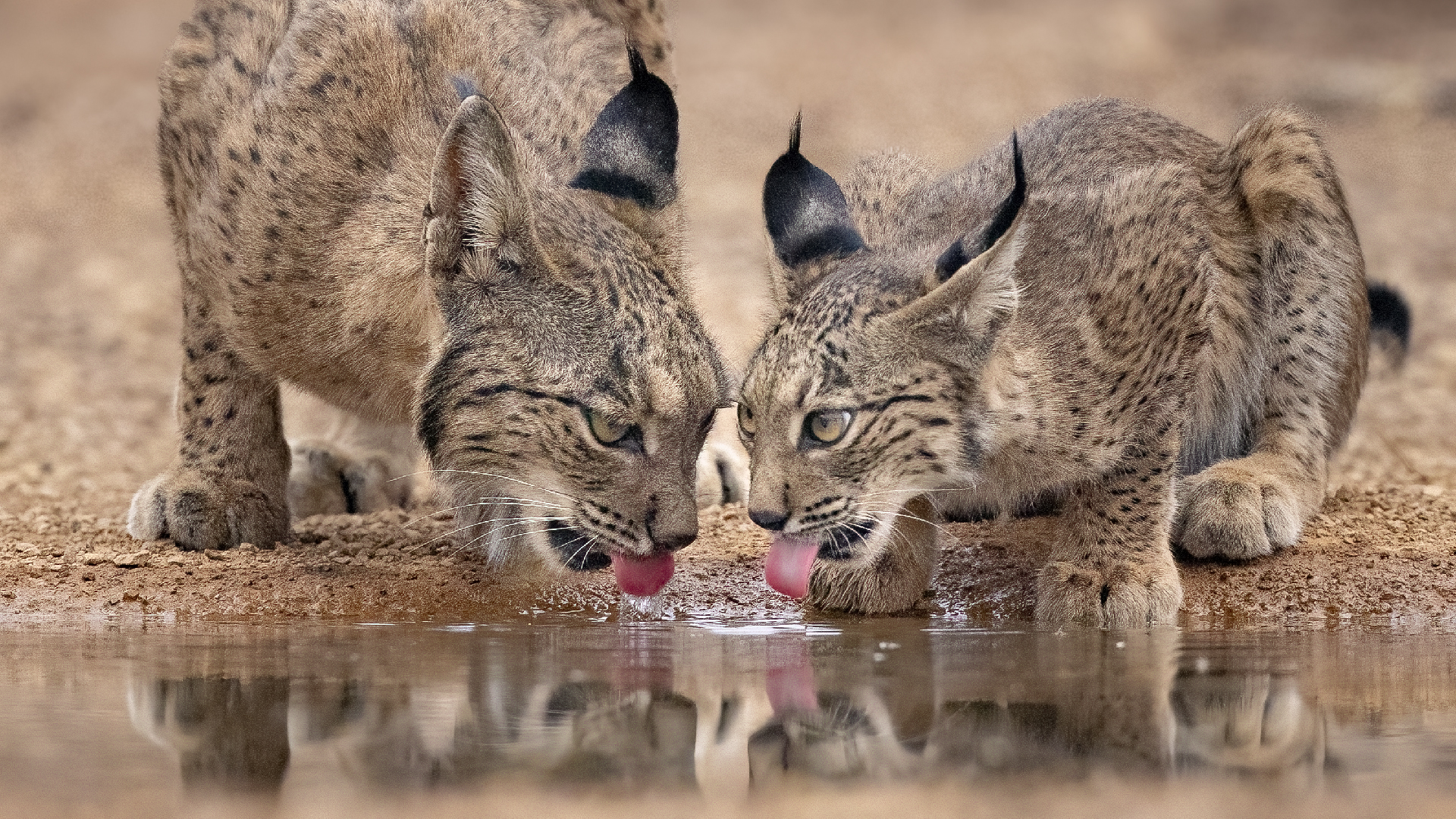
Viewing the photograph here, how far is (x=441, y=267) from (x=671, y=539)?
1059 millimetres

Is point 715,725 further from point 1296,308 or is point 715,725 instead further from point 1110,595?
point 1296,308

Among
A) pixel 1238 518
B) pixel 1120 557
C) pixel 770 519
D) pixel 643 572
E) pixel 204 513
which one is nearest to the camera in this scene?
pixel 770 519

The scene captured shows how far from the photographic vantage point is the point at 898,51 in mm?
19578

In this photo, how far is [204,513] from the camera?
6516 millimetres

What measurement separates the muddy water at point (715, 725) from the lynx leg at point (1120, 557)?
0.48 m

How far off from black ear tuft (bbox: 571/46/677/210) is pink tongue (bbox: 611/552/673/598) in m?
1.14

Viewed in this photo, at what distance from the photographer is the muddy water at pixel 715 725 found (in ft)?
10.9

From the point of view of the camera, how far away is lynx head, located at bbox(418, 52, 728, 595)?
5305 millimetres

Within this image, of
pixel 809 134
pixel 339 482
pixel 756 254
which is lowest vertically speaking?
pixel 339 482

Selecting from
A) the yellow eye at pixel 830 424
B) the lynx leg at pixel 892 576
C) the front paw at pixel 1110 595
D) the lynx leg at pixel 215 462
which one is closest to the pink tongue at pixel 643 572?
the yellow eye at pixel 830 424

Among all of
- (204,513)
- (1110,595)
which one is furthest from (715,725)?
(204,513)

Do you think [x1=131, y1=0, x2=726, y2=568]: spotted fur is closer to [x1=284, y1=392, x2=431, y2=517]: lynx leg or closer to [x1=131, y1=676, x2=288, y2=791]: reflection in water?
[x1=284, y1=392, x2=431, y2=517]: lynx leg

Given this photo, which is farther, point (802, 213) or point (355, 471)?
point (355, 471)

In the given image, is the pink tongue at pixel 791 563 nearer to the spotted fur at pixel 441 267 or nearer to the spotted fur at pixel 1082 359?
the spotted fur at pixel 1082 359
